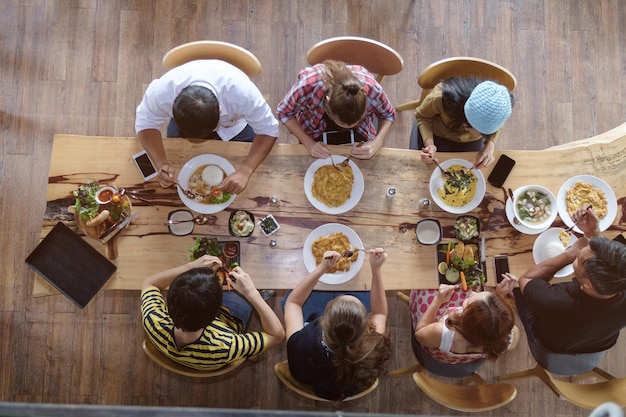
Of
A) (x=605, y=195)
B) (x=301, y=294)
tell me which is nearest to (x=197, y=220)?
(x=301, y=294)

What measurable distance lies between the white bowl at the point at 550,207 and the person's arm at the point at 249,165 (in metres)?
1.26

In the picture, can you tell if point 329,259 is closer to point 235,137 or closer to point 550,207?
point 235,137

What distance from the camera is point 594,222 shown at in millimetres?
2270

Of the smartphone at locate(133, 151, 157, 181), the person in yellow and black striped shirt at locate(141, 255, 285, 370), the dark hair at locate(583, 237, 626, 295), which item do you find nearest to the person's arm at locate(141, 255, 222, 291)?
the person in yellow and black striped shirt at locate(141, 255, 285, 370)

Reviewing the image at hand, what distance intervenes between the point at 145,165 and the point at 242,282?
29.3 inches

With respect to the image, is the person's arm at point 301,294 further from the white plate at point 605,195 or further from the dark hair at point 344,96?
the white plate at point 605,195

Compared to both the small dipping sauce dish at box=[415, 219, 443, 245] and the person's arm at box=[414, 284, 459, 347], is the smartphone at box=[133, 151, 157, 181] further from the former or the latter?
the person's arm at box=[414, 284, 459, 347]

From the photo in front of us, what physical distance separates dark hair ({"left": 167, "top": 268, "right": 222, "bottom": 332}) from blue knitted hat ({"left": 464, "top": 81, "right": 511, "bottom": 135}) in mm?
Result: 1415

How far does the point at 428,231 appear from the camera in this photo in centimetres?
231

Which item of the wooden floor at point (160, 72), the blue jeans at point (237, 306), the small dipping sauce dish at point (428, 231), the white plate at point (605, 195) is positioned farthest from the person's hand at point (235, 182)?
the white plate at point (605, 195)

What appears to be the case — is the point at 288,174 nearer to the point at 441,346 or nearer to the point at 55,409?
the point at 441,346

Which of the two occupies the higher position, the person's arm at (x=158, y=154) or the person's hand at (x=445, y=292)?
the person's arm at (x=158, y=154)

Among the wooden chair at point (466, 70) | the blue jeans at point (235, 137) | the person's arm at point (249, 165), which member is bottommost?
the blue jeans at point (235, 137)

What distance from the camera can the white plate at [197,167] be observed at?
88.6 inches
